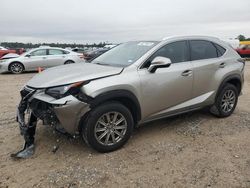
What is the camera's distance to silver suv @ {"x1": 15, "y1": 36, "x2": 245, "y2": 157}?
157 inches

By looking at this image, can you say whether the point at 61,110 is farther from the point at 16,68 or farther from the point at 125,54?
the point at 16,68

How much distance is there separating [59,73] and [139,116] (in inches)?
54.6

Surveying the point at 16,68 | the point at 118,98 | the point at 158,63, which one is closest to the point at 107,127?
the point at 118,98

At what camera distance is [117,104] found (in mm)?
4258

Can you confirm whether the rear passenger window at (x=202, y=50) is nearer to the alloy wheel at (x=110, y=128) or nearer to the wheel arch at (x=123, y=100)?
the wheel arch at (x=123, y=100)

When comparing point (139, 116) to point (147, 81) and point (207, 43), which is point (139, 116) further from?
point (207, 43)

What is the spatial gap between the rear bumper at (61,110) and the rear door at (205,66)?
2274 mm

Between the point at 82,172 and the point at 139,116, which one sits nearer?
the point at 82,172

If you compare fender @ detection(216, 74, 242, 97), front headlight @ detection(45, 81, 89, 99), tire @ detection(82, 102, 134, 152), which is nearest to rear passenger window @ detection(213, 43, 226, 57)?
fender @ detection(216, 74, 242, 97)

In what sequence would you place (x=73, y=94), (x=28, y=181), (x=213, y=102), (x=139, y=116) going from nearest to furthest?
(x=28, y=181), (x=73, y=94), (x=139, y=116), (x=213, y=102)

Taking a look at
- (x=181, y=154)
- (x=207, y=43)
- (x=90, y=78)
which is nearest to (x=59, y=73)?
(x=90, y=78)

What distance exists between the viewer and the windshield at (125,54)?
4.80 m

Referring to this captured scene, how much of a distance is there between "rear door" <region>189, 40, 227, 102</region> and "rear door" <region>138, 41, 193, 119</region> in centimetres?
17

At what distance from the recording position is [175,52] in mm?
5113
